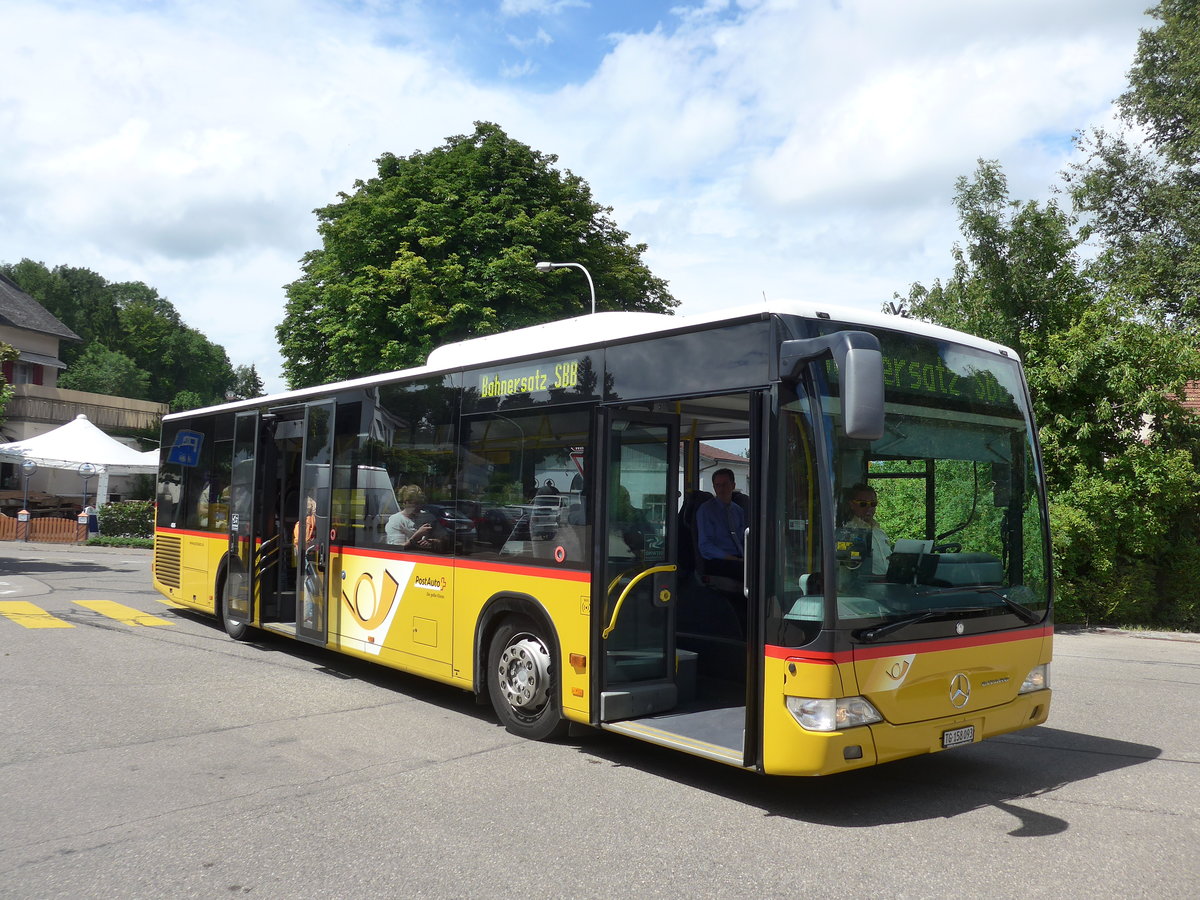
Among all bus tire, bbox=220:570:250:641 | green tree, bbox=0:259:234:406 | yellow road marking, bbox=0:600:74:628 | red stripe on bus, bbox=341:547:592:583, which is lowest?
yellow road marking, bbox=0:600:74:628

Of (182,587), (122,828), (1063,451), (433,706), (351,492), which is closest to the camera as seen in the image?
(122,828)

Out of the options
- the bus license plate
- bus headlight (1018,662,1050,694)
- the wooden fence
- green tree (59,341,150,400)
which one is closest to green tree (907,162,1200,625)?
bus headlight (1018,662,1050,694)

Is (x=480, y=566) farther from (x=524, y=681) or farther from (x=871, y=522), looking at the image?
(x=871, y=522)

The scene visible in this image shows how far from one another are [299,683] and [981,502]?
642 cm

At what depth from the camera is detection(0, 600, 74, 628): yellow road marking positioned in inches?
516

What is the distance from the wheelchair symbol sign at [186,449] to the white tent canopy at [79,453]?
22.0 m

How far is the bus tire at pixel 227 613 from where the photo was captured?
38.7 ft

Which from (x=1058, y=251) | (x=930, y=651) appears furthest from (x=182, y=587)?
(x=1058, y=251)

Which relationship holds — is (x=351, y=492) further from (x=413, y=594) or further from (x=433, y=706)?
(x=433, y=706)

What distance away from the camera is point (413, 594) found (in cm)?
853

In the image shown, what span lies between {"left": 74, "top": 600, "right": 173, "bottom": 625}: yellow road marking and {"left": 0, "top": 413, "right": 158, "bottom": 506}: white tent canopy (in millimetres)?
19225

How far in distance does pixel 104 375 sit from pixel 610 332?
7700 centimetres

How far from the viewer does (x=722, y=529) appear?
8648mm

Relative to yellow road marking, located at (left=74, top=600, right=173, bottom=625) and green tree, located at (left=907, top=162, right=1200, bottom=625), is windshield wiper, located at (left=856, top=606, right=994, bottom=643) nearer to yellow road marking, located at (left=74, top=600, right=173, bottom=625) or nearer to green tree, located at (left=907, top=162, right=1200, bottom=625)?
green tree, located at (left=907, top=162, right=1200, bottom=625)
